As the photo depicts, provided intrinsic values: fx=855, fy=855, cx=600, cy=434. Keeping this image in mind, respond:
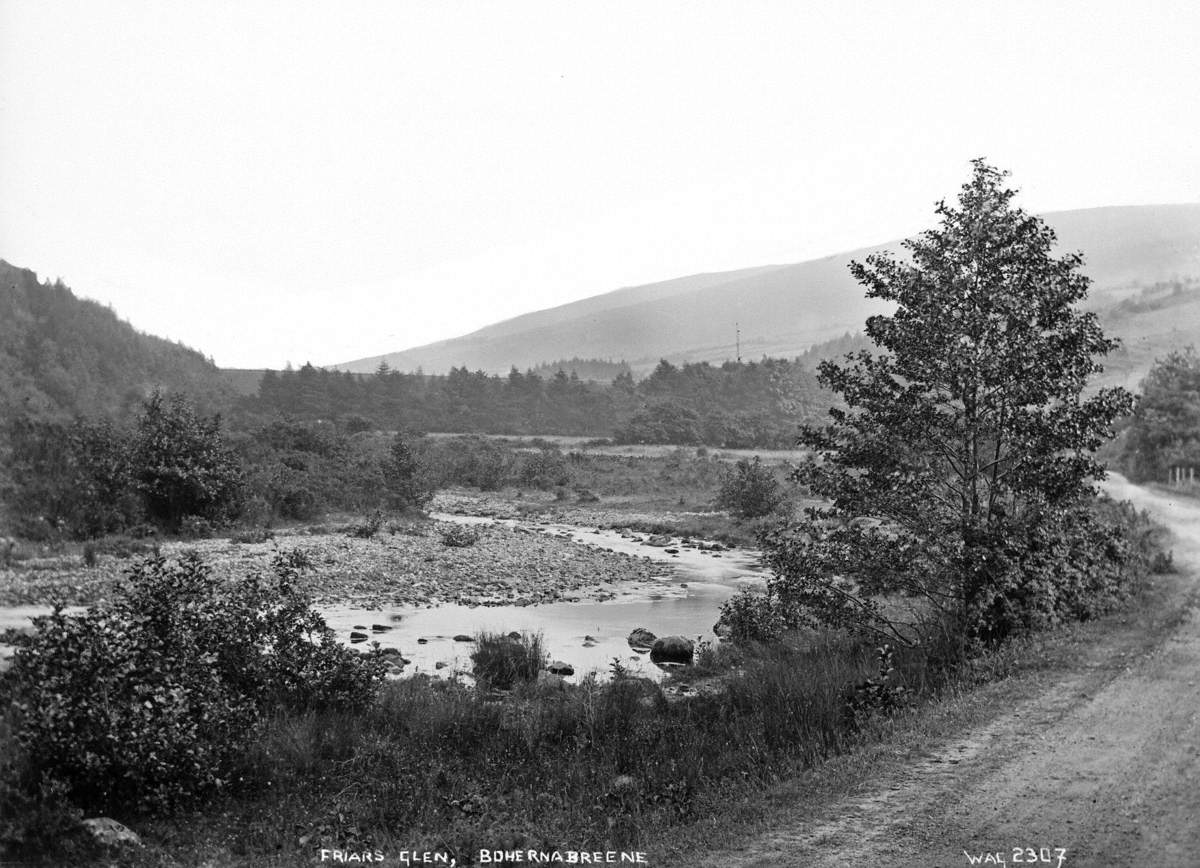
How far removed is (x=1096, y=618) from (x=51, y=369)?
3417cm

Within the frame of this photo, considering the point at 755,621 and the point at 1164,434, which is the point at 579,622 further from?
the point at 1164,434

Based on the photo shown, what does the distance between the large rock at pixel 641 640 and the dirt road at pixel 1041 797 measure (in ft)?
30.8

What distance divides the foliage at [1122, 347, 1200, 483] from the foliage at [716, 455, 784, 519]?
800 inches

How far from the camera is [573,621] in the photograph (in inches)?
864

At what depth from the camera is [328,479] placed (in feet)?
137

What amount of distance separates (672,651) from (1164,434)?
1513 cm

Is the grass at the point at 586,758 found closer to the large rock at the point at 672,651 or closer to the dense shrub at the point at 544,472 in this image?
the large rock at the point at 672,651

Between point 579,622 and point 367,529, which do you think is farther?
point 367,529

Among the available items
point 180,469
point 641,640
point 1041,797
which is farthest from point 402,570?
point 1041,797

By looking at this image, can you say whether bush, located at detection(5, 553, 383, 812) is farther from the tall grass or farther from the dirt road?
the dirt road

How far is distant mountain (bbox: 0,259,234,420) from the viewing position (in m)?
18.6

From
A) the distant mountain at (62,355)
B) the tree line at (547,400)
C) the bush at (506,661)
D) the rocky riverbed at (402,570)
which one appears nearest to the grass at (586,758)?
the bush at (506,661)

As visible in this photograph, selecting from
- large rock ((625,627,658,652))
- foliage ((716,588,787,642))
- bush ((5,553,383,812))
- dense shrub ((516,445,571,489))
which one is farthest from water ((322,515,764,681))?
dense shrub ((516,445,571,489))

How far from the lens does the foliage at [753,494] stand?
139 ft
